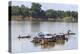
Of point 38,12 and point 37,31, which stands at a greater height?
point 38,12

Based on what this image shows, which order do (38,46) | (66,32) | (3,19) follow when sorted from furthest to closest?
(66,32), (38,46), (3,19)

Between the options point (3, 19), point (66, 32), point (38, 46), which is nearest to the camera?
point (3, 19)

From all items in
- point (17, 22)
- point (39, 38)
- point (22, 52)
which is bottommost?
point (22, 52)

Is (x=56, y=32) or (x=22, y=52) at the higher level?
(x=56, y=32)

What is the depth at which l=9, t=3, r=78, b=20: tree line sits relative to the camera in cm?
194

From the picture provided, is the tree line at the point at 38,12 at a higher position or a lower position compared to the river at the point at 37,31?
higher

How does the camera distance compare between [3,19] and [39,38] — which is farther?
[39,38]

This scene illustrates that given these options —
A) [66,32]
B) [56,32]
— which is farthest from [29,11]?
[66,32]

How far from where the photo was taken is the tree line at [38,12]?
6.36 feet

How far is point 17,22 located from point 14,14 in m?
0.11

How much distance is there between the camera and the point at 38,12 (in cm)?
204

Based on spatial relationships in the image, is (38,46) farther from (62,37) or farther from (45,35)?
(62,37)

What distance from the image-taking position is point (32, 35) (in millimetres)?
1999

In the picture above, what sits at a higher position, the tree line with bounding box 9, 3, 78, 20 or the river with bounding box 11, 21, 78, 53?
the tree line with bounding box 9, 3, 78, 20
